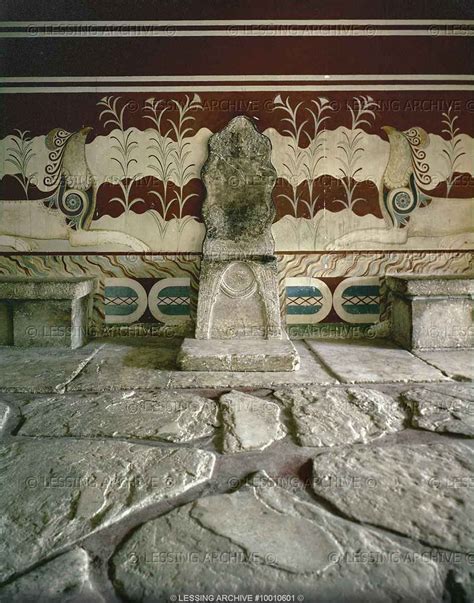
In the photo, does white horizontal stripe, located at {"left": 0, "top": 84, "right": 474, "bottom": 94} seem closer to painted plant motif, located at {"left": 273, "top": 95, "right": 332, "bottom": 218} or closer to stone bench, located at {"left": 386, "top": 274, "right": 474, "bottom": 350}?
painted plant motif, located at {"left": 273, "top": 95, "right": 332, "bottom": 218}

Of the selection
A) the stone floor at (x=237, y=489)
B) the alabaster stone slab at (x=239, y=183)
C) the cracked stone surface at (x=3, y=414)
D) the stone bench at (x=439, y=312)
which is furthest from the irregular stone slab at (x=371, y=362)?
the cracked stone surface at (x=3, y=414)

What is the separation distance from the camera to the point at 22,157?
347 centimetres

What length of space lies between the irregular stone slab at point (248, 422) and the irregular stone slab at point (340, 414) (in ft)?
0.30

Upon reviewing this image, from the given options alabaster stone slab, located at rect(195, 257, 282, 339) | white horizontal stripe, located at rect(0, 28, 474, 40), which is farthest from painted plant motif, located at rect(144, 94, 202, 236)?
alabaster stone slab, located at rect(195, 257, 282, 339)

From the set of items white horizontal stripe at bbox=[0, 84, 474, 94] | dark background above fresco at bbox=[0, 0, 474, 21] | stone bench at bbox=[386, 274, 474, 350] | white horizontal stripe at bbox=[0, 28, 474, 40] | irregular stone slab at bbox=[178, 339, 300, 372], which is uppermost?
dark background above fresco at bbox=[0, 0, 474, 21]

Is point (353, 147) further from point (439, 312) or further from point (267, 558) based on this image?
point (267, 558)

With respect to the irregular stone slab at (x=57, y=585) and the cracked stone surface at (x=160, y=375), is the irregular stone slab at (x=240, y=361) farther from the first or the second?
the irregular stone slab at (x=57, y=585)

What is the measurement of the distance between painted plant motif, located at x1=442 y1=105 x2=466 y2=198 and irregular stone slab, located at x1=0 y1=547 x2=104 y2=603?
347 centimetres

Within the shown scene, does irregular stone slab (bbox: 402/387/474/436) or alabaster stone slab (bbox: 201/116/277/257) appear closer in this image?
irregular stone slab (bbox: 402/387/474/436)

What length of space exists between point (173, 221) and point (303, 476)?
2.45 m

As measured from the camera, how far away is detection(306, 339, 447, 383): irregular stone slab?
2.46 meters

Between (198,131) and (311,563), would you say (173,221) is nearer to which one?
(198,131)

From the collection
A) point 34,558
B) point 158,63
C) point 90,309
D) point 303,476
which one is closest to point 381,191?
point 158,63

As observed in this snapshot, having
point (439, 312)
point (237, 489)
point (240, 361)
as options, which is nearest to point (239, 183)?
point (240, 361)
